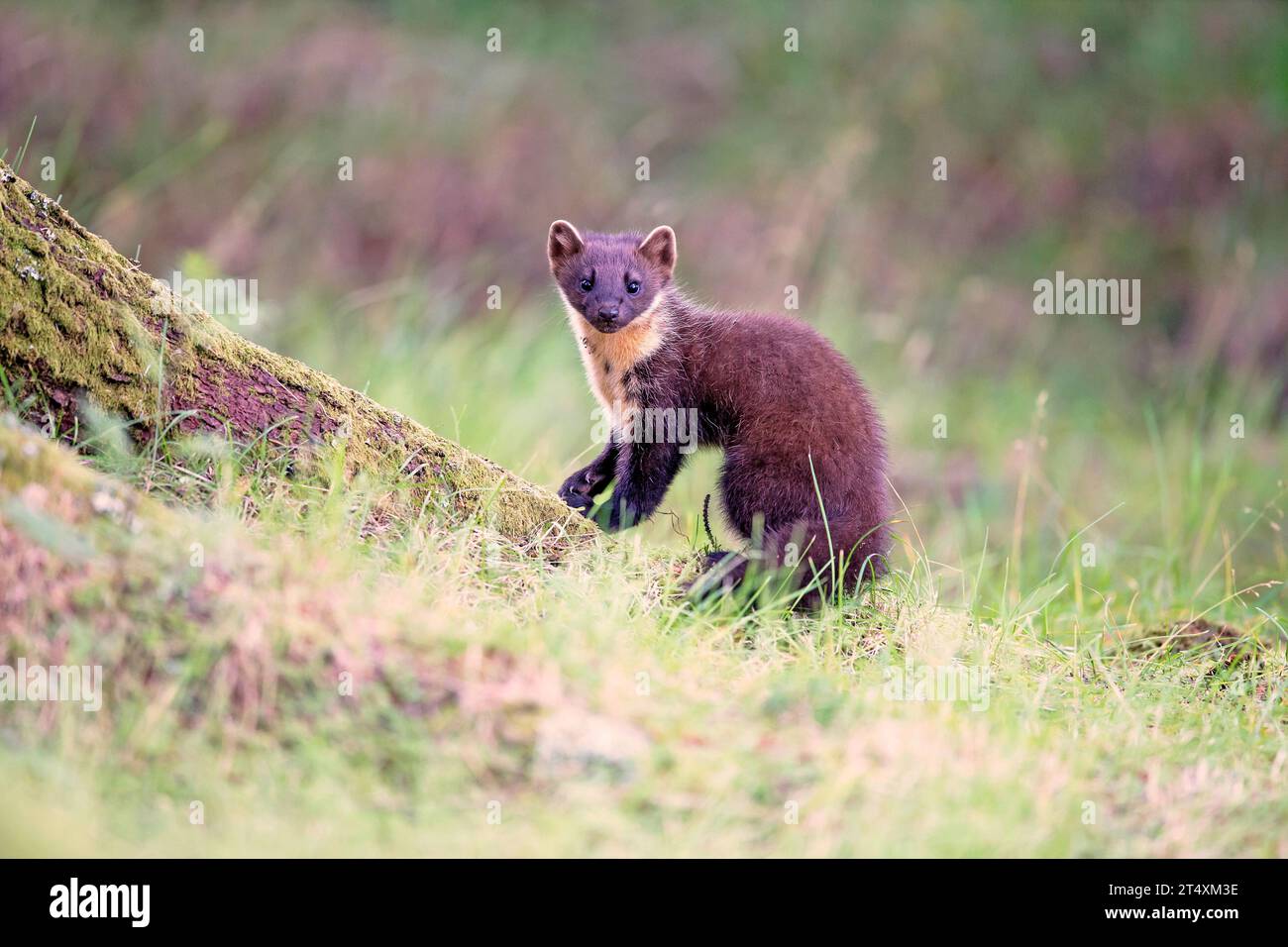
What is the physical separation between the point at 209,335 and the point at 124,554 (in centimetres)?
122

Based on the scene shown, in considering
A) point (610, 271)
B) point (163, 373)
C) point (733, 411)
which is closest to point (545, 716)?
point (163, 373)

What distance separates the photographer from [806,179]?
1234cm

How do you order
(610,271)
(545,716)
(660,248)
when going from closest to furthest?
(545,716)
(610,271)
(660,248)

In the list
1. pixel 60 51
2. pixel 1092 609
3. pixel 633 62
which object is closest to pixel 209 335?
pixel 1092 609

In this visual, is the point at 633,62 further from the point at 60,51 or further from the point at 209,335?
the point at 209,335

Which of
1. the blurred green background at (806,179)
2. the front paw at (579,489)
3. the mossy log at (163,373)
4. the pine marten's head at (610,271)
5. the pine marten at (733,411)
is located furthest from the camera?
the blurred green background at (806,179)

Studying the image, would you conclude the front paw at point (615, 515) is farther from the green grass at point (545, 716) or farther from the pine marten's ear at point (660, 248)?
the pine marten's ear at point (660, 248)

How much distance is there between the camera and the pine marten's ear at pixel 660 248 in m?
5.93

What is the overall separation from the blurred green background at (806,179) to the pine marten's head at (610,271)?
294cm

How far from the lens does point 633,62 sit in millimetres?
13945

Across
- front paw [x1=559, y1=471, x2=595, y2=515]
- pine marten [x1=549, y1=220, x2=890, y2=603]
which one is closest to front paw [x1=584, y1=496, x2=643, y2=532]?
pine marten [x1=549, y1=220, x2=890, y2=603]


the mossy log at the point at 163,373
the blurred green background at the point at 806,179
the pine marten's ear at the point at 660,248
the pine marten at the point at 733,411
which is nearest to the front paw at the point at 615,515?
the pine marten at the point at 733,411

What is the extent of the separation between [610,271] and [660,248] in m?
0.36

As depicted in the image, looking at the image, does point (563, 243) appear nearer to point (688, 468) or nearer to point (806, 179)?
point (688, 468)
